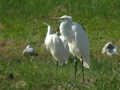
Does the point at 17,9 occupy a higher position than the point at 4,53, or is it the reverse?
the point at 17,9

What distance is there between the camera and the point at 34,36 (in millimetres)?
15898

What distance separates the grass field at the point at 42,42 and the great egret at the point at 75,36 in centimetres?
29

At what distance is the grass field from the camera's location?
251 inches

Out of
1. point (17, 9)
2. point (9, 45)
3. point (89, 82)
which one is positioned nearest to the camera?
point (89, 82)

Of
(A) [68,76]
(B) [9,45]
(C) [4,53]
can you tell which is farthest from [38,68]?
(B) [9,45]

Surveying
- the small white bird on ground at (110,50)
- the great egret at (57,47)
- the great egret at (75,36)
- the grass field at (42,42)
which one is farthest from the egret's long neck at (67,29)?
the small white bird on ground at (110,50)

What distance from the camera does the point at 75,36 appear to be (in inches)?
297

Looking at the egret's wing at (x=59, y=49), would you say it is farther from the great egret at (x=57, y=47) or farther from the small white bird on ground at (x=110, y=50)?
the small white bird on ground at (x=110, y=50)

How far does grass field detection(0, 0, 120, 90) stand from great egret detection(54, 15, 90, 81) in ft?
0.94

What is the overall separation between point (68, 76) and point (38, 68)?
2.32 feet

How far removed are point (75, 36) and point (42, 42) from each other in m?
7.17

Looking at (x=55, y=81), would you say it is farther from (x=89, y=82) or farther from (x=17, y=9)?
(x=17, y=9)

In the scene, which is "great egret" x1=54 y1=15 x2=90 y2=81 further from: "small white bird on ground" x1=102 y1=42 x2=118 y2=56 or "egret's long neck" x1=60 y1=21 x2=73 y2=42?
"small white bird on ground" x1=102 y1=42 x2=118 y2=56

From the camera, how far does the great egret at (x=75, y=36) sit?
740cm
